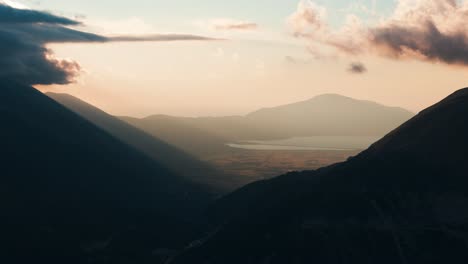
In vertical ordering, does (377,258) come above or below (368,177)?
below

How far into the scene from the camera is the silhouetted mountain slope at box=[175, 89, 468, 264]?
131500 millimetres

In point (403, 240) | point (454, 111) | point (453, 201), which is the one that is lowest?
point (403, 240)

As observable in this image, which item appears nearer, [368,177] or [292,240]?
[292,240]

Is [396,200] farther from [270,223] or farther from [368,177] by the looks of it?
[270,223]

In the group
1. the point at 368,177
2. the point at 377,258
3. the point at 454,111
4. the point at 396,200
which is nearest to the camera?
the point at 377,258

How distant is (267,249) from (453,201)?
52.9 m

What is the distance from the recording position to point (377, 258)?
130 metres

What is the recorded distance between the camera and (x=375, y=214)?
14275 centimetres

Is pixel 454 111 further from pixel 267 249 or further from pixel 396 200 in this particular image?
pixel 267 249

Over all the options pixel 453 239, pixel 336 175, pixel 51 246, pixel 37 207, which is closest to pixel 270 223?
pixel 336 175

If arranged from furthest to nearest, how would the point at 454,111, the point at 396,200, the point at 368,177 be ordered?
1. the point at 454,111
2. the point at 368,177
3. the point at 396,200

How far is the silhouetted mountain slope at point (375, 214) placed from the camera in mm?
131500

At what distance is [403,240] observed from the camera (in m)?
133

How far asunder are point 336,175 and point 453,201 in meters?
37.3
